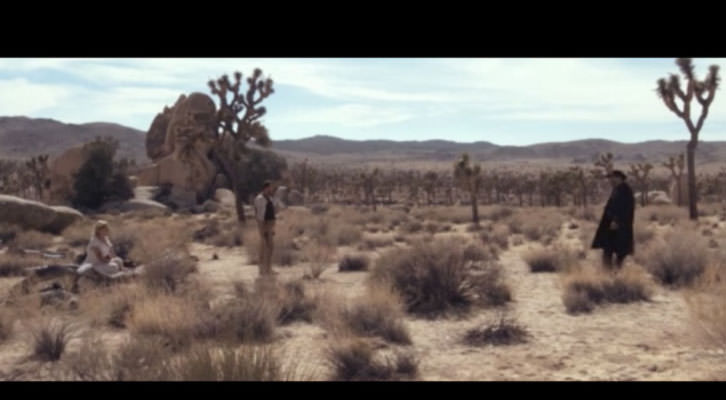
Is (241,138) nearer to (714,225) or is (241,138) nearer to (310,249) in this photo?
(310,249)

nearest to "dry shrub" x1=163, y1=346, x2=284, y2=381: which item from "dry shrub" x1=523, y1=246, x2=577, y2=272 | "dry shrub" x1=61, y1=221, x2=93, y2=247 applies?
"dry shrub" x1=523, y1=246, x2=577, y2=272

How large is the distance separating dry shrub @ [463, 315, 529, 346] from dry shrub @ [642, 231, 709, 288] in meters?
4.84

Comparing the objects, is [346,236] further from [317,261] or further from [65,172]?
[65,172]

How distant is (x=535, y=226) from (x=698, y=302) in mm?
16506

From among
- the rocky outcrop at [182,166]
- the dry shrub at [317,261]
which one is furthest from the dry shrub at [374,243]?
the rocky outcrop at [182,166]

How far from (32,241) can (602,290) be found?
681 inches

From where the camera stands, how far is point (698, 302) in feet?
24.7

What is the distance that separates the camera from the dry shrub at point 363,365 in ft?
21.6

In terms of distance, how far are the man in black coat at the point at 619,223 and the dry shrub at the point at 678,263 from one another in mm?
914

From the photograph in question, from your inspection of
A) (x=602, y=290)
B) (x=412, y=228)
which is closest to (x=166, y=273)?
(x=602, y=290)

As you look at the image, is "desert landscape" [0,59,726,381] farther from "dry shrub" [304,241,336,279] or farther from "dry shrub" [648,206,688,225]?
"dry shrub" [648,206,688,225]

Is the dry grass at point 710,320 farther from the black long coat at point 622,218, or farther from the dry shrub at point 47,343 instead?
the dry shrub at point 47,343

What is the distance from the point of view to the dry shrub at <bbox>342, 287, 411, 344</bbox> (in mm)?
8172
